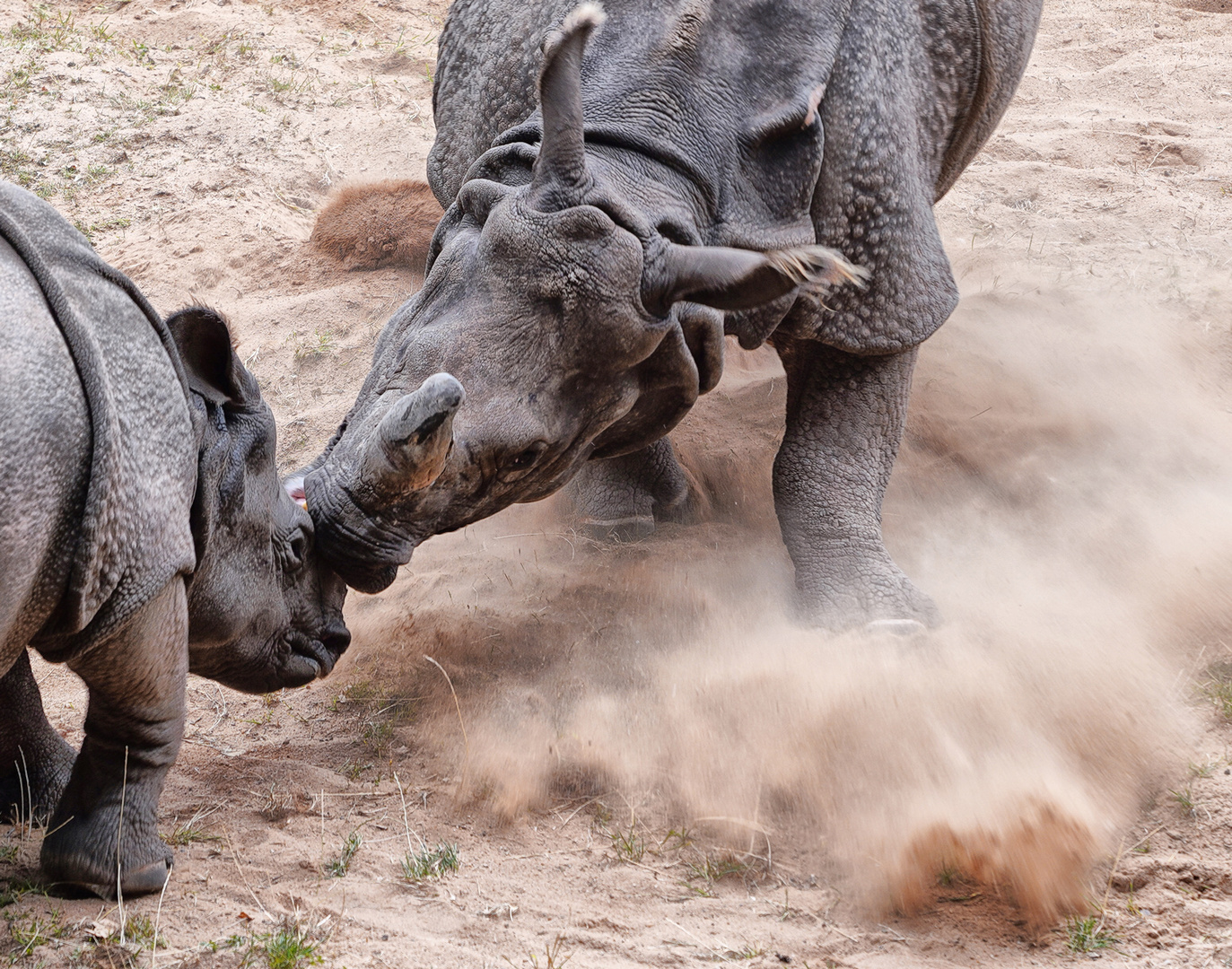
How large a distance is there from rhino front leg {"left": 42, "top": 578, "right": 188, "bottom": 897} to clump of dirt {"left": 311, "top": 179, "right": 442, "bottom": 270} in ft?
13.9

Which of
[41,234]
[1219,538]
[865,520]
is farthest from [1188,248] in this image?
[41,234]

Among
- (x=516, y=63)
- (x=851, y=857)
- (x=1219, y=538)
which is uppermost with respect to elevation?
(x=516, y=63)

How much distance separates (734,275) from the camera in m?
3.14

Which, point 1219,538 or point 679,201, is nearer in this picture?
point 679,201

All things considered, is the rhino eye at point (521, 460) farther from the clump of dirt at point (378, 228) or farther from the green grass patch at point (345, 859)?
the clump of dirt at point (378, 228)

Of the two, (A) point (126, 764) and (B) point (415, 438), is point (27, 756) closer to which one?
(A) point (126, 764)

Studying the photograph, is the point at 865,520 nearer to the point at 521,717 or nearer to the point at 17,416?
the point at 521,717

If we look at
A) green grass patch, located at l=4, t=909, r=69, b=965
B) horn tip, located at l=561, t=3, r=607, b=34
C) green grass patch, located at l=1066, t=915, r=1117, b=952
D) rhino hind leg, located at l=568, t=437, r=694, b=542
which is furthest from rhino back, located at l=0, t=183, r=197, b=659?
rhino hind leg, located at l=568, t=437, r=694, b=542

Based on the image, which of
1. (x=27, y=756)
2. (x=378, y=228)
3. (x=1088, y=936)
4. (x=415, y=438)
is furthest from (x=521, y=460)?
(x=378, y=228)

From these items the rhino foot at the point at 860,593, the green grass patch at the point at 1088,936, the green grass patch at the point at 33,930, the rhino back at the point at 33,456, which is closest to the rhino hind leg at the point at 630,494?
the rhino foot at the point at 860,593

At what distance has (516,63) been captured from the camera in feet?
13.2

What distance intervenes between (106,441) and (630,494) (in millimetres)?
2879

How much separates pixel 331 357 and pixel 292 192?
1.90 meters

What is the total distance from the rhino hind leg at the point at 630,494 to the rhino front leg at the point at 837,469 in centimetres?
84
